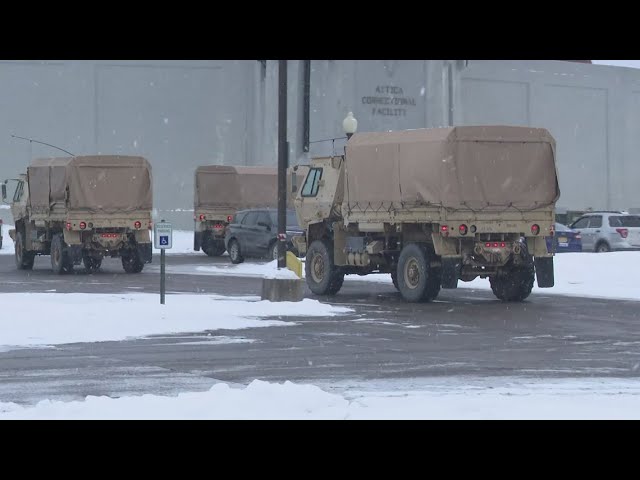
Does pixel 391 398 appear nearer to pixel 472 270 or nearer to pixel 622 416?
pixel 622 416

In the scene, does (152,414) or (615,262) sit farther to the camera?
(615,262)

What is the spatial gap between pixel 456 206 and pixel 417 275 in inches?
61.7

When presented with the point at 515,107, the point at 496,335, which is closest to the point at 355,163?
Result: the point at 496,335

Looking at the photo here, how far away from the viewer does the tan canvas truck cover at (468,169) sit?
24219mm

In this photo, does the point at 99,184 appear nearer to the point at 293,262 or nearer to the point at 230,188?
the point at 293,262

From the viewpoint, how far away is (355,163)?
2636 centimetres

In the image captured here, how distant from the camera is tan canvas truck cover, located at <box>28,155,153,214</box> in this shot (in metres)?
34.0

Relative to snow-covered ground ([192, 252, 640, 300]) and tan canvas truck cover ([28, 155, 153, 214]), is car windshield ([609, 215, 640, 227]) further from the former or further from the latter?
tan canvas truck cover ([28, 155, 153, 214])

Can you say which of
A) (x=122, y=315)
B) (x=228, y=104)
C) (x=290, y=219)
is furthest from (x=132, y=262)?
(x=228, y=104)

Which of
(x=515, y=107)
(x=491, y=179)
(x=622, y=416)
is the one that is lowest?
(x=622, y=416)

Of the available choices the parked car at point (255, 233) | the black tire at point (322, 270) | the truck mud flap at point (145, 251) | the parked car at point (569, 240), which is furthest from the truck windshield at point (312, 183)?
the parked car at point (569, 240)

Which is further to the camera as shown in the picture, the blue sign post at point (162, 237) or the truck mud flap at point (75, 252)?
the truck mud flap at point (75, 252)

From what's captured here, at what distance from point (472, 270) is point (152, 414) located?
1470 cm

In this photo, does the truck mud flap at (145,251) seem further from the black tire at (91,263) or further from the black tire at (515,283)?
the black tire at (515,283)
